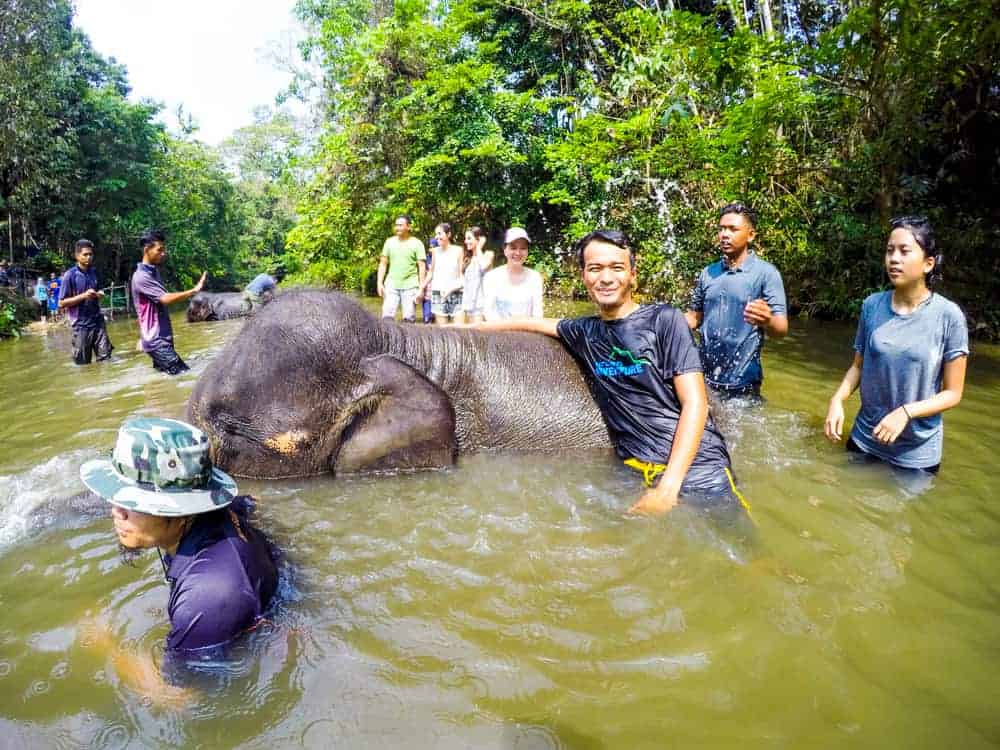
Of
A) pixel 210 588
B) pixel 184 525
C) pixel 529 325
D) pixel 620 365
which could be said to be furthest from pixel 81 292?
pixel 620 365

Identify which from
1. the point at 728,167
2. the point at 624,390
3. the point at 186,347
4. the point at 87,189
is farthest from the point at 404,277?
the point at 87,189

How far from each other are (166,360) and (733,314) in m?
6.43

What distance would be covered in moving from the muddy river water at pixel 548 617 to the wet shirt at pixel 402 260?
18.9 ft

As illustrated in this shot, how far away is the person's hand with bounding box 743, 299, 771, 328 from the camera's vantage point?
4.20m

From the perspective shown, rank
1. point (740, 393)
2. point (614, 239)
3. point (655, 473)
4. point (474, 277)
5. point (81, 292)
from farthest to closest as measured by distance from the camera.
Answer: point (81, 292) < point (474, 277) < point (740, 393) < point (655, 473) < point (614, 239)

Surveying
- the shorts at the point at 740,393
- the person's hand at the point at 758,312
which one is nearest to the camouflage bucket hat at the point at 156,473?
the person's hand at the point at 758,312

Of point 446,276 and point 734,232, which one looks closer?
point 734,232

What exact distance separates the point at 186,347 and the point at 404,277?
5.12 m

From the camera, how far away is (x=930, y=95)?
8.34 m

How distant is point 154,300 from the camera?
676 centimetres

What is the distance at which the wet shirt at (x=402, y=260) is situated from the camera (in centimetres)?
928

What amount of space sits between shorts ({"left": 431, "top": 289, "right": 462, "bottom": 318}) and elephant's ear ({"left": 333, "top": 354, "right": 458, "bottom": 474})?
5107 millimetres

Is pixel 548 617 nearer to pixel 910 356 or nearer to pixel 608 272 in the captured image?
pixel 608 272

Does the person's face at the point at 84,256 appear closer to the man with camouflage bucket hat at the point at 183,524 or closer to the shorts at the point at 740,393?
the man with camouflage bucket hat at the point at 183,524
